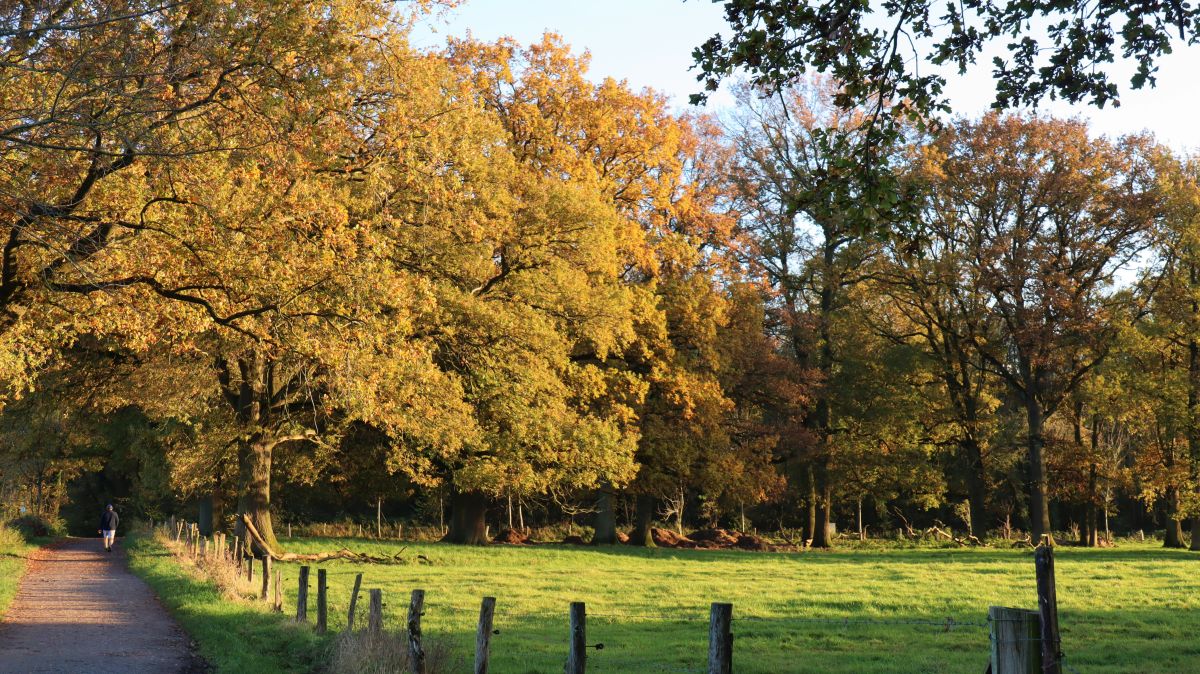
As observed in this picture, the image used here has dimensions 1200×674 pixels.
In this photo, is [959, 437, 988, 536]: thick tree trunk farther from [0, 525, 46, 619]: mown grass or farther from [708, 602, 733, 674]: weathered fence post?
[708, 602, 733, 674]: weathered fence post

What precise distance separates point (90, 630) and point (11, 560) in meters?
12.9

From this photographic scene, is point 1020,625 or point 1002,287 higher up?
point 1002,287

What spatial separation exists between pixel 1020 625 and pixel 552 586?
61.5 ft

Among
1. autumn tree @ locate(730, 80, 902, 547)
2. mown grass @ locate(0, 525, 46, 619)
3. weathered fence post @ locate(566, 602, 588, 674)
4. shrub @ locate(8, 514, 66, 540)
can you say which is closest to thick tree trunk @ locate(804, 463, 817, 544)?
autumn tree @ locate(730, 80, 902, 547)

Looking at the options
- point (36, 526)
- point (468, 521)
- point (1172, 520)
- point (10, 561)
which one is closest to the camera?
point (10, 561)

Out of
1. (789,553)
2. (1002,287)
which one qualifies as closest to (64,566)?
(789,553)

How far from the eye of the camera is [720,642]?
780cm

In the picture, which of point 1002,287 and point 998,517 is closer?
point 1002,287

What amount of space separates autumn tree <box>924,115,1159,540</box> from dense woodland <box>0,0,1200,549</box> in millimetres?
156

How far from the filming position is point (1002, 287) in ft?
128

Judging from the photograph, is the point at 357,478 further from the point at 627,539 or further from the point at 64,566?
the point at 64,566

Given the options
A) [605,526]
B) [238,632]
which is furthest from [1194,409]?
[238,632]

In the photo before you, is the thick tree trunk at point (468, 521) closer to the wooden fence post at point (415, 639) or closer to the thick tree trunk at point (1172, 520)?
the thick tree trunk at point (1172, 520)

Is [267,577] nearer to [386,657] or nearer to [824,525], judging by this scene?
[386,657]
